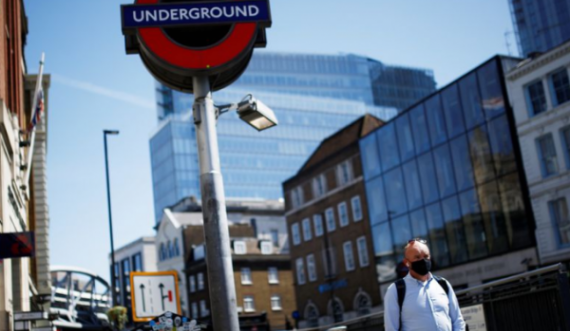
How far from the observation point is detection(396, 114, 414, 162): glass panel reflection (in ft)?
155

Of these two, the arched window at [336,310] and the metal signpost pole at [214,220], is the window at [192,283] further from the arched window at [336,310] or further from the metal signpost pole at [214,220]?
the metal signpost pole at [214,220]

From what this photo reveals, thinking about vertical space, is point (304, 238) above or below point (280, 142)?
below

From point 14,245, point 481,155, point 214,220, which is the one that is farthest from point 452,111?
point 214,220

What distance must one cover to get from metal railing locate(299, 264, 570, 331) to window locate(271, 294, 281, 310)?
202 feet

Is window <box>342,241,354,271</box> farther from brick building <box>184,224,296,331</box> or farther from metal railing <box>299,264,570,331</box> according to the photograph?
metal railing <box>299,264,570,331</box>

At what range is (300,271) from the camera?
61.2 metres

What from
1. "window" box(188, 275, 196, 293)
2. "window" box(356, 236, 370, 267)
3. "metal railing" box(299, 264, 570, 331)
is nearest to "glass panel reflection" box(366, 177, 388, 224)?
"window" box(356, 236, 370, 267)

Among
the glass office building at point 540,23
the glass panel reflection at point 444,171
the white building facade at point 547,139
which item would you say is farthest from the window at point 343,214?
the white building facade at point 547,139

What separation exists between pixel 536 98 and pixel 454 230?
28.7ft

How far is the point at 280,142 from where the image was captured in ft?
460

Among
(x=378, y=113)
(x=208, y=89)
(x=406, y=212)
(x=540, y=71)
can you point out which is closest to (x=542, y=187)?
Result: (x=540, y=71)

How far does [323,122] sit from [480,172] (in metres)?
107

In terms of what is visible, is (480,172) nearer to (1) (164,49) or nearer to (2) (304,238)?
(2) (304,238)

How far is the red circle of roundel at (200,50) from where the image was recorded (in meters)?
8.67
